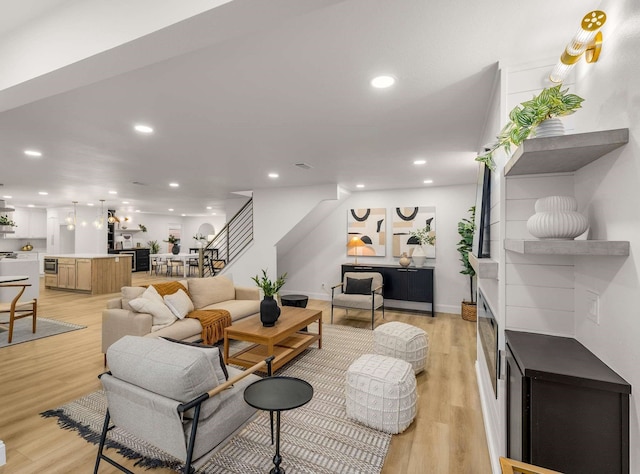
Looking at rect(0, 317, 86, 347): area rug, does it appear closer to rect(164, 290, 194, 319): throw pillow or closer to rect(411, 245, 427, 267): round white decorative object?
rect(164, 290, 194, 319): throw pillow

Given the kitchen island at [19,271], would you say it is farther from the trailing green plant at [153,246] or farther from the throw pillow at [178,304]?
the trailing green plant at [153,246]

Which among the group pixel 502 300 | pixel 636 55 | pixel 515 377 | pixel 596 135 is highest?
pixel 636 55

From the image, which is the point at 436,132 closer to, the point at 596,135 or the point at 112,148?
the point at 596,135

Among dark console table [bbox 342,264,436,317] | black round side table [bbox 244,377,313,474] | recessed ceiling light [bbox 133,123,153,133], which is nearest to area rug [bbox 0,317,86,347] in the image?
recessed ceiling light [bbox 133,123,153,133]

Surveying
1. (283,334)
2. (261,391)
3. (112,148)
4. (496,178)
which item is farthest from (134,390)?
(112,148)

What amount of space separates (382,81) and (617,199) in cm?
148

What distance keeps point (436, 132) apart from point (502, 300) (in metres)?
1.92

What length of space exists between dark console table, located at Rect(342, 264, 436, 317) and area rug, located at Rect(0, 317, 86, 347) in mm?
5141

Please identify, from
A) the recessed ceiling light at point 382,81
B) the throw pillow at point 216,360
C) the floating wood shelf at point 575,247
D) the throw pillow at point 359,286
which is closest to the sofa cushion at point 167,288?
the throw pillow at point 216,360

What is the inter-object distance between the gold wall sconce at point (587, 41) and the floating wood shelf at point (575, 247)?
85 cm

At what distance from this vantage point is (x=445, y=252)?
6.23 metres

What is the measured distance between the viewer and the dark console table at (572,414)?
1.14m

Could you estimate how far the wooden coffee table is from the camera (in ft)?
10.7

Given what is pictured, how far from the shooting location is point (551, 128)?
4.69 feet
